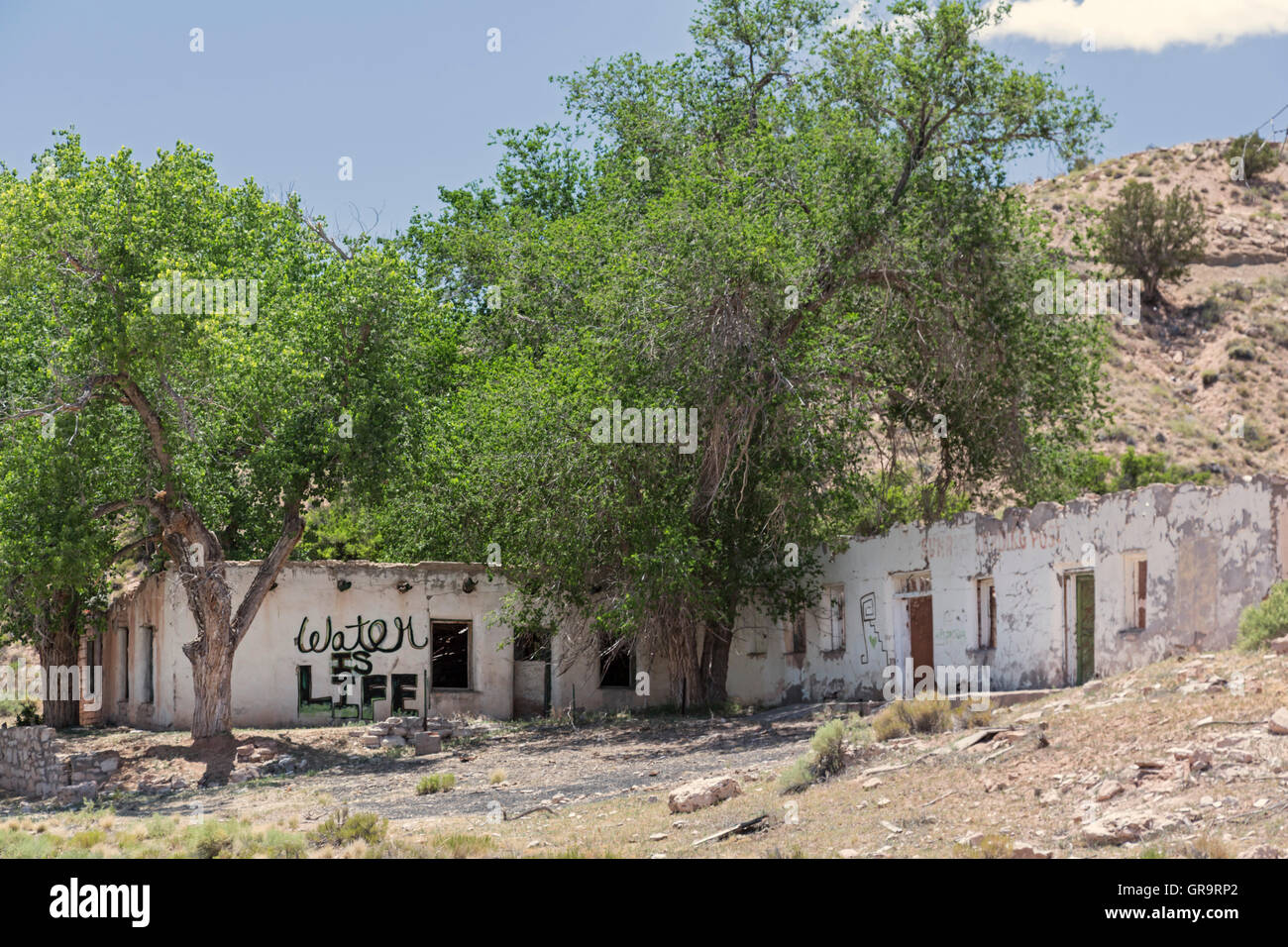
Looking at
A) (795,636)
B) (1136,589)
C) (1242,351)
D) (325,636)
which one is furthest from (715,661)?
(1242,351)

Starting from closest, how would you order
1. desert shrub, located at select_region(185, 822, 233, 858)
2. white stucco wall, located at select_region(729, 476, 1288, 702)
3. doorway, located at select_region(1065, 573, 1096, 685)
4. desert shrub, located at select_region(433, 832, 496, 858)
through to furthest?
desert shrub, located at select_region(433, 832, 496, 858) < desert shrub, located at select_region(185, 822, 233, 858) < white stucco wall, located at select_region(729, 476, 1288, 702) < doorway, located at select_region(1065, 573, 1096, 685)

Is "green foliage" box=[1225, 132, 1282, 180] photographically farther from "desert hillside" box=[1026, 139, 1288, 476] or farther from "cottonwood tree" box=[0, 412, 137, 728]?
"cottonwood tree" box=[0, 412, 137, 728]

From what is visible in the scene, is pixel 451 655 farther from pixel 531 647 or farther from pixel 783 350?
pixel 783 350

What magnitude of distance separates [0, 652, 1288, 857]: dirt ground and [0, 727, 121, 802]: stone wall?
42cm

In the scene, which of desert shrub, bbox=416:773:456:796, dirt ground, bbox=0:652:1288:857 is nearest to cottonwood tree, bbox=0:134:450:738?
dirt ground, bbox=0:652:1288:857

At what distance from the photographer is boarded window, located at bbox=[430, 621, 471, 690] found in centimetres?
2838

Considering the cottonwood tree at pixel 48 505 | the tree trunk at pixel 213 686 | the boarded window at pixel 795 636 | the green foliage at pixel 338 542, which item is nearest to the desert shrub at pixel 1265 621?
the boarded window at pixel 795 636

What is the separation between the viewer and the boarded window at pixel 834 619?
25514mm

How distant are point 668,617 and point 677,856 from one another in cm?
1455

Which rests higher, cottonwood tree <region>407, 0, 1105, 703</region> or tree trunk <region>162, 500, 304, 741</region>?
cottonwood tree <region>407, 0, 1105, 703</region>

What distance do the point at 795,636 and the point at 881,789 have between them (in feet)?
47.8

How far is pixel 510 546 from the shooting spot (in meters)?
24.5

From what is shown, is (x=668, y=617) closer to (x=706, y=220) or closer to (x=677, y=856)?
(x=706, y=220)

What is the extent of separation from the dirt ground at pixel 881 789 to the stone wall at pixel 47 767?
418 mm
